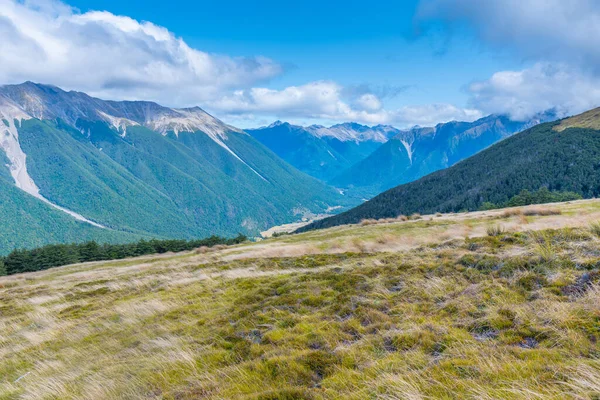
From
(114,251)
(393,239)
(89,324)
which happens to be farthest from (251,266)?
(114,251)

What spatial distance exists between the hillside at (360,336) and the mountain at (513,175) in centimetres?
11090

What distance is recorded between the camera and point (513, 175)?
450 ft

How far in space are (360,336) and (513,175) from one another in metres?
156

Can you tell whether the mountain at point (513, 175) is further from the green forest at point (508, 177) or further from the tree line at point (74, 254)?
the tree line at point (74, 254)

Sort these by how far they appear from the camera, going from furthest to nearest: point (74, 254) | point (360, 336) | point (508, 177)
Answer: point (508, 177)
point (74, 254)
point (360, 336)

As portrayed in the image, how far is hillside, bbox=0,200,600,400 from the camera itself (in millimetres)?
6129

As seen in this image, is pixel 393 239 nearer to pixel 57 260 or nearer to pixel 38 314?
pixel 38 314

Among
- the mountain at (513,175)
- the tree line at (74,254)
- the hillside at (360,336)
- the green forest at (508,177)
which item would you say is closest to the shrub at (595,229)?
the hillside at (360,336)

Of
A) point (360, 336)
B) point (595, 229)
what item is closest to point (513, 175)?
point (595, 229)

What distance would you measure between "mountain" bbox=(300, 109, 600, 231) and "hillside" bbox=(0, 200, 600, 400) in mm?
110896

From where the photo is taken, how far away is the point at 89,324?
1402 centimetres

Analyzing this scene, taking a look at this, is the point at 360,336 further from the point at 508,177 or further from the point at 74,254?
the point at 508,177

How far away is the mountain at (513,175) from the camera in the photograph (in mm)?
123438

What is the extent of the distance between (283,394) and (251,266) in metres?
14.8
